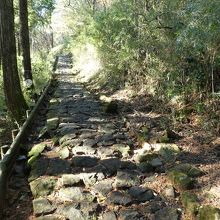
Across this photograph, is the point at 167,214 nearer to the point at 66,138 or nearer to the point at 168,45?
the point at 66,138

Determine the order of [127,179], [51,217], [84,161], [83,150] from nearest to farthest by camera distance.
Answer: [51,217], [127,179], [84,161], [83,150]

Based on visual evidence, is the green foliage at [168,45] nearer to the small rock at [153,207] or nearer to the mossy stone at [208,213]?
the small rock at [153,207]

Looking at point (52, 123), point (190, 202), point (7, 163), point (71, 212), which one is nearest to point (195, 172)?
point (190, 202)

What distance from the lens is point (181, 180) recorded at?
4926 millimetres

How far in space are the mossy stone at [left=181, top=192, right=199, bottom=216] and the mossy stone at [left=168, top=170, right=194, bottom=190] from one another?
238mm

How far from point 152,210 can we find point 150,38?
644 cm

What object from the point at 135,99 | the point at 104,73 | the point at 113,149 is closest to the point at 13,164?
the point at 113,149

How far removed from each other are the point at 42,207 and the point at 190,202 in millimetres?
1850

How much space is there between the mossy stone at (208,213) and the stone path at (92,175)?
303mm

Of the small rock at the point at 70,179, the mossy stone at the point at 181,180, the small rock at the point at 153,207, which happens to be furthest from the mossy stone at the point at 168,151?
the small rock at the point at 70,179

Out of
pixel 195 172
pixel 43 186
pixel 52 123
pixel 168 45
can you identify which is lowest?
pixel 52 123

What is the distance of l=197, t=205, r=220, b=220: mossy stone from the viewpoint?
3861mm

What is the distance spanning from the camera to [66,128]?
8023 mm

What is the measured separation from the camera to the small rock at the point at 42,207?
4355 mm
